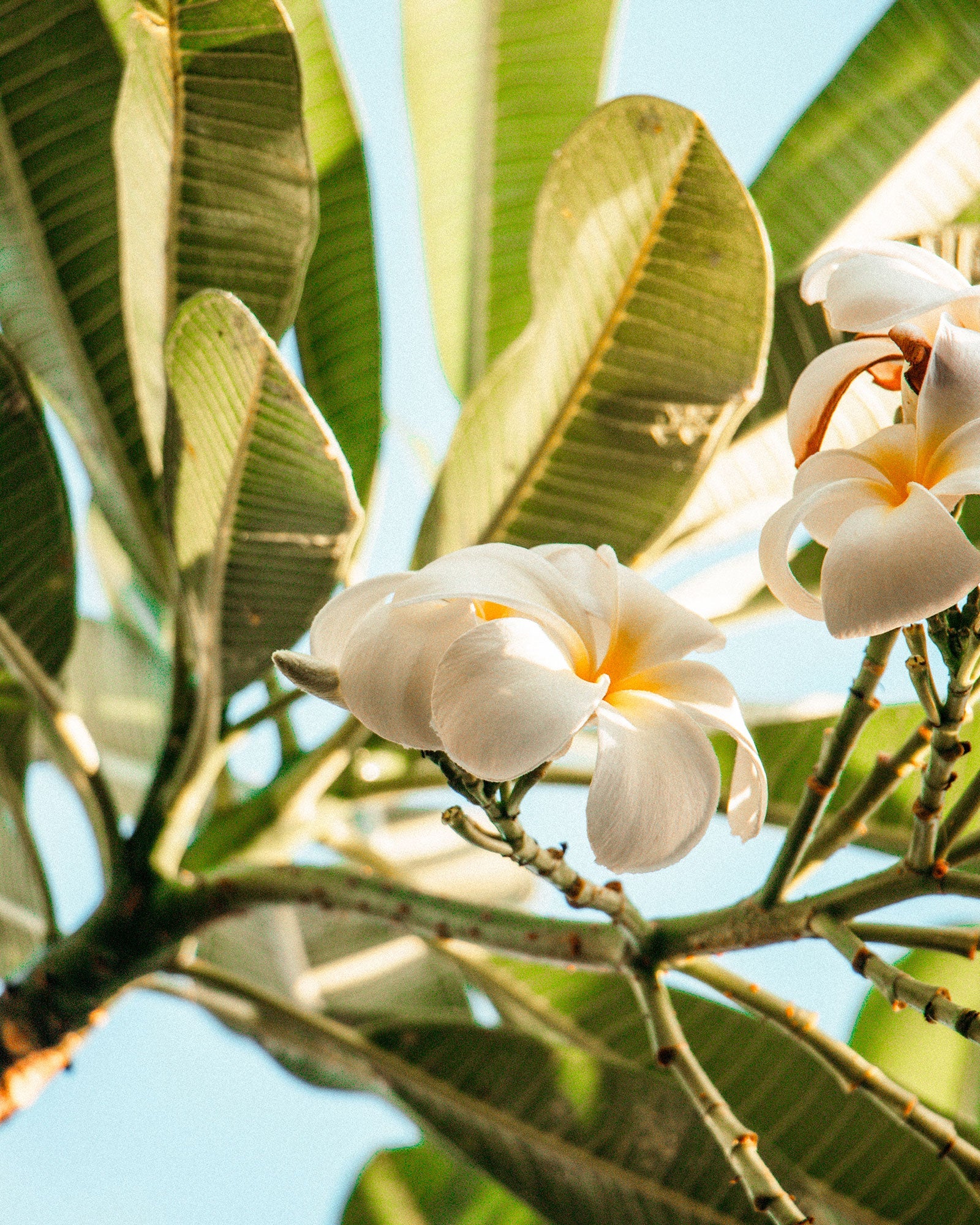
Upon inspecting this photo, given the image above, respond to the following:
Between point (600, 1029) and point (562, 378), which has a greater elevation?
point (562, 378)

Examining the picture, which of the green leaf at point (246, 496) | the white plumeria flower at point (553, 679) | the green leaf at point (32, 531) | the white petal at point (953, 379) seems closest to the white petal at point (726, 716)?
the white plumeria flower at point (553, 679)

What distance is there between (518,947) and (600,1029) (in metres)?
0.36

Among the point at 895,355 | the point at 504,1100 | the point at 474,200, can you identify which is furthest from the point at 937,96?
the point at 504,1100

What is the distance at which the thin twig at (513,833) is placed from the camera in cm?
33

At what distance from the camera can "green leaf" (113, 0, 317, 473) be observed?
1.72ft

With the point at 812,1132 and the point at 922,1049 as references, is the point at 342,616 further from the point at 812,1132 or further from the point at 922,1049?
the point at 922,1049

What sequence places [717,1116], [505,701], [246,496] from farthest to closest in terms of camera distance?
[246,496] < [717,1116] < [505,701]

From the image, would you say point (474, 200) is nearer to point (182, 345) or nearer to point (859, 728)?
point (182, 345)

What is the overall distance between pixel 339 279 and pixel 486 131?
248mm

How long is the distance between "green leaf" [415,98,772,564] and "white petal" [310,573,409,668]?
33 centimetres

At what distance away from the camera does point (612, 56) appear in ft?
2.97

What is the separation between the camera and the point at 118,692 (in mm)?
1175

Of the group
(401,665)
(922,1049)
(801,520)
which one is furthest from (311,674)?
(922,1049)

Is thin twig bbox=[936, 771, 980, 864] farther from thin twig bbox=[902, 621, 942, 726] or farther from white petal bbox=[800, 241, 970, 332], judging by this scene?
white petal bbox=[800, 241, 970, 332]
